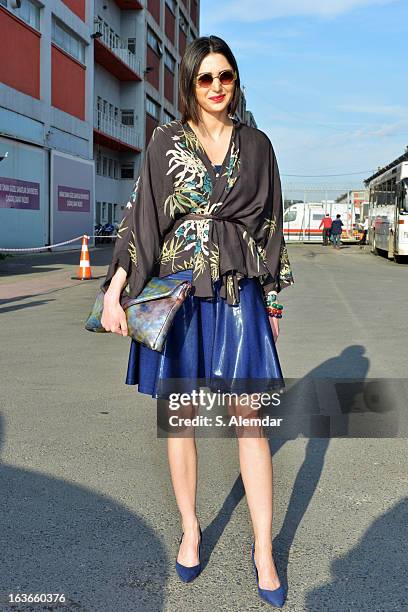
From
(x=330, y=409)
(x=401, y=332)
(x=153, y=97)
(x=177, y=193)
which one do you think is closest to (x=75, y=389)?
(x=330, y=409)

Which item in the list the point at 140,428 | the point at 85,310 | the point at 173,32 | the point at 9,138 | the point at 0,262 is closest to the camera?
the point at 140,428

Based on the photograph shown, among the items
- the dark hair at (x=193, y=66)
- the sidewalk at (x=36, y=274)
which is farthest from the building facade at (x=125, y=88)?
the dark hair at (x=193, y=66)

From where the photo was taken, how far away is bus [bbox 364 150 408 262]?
2359cm

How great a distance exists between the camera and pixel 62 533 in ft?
10.4

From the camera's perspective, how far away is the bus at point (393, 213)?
Answer: 2359 centimetres

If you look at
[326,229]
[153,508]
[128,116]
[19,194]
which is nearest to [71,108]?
[19,194]

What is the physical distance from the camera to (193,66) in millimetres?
2756

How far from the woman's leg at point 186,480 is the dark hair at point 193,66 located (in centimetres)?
112

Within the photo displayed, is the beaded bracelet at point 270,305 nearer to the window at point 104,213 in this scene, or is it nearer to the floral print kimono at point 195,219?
the floral print kimono at point 195,219

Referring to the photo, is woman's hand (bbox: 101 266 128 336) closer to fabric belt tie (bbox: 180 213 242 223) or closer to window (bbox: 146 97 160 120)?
fabric belt tie (bbox: 180 213 242 223)

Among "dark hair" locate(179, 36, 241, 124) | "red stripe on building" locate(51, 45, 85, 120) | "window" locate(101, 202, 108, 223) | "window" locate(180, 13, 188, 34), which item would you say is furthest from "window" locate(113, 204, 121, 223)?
"dark hair" locate(179, 36, 241, 124)

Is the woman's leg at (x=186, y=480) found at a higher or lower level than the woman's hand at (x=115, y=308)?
lower

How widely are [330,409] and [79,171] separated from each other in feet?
88.3

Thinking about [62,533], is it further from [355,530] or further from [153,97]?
[153,97]
